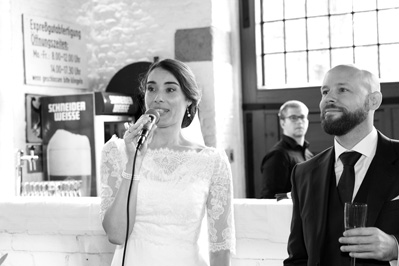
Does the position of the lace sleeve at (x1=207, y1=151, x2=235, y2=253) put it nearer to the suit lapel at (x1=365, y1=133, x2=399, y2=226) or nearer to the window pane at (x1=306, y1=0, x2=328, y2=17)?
the suit lapel at (x1=365, y1=133, x2=399, y2=226)

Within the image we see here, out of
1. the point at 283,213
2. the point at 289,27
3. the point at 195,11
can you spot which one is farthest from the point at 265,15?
the point at 283,213

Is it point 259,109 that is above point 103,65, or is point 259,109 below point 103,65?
below

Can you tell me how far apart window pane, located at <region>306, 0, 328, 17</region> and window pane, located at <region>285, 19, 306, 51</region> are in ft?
0.39

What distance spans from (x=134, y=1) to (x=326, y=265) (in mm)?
4881

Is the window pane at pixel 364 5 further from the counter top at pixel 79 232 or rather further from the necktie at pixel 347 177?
the necktie at pixel 347 177

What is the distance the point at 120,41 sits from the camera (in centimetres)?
689

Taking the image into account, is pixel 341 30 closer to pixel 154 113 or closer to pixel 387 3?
pixel 387 3

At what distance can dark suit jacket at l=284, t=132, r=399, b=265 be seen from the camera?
88.5 inches

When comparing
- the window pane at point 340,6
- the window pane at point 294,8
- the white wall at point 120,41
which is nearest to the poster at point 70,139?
the white wall at point 120,41

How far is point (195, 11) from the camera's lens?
255 inches

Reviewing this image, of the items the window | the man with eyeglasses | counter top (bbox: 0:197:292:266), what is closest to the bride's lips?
counter top (bbox: 0:197:292:266)

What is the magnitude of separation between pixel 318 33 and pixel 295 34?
23 cm

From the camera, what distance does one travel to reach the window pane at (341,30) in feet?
21.5

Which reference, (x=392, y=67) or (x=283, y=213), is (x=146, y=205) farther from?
(x=392, y=67)
